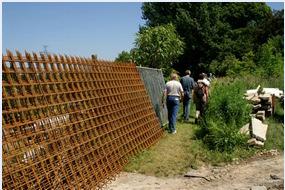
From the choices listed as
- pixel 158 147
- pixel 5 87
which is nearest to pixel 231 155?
pixel 158 147

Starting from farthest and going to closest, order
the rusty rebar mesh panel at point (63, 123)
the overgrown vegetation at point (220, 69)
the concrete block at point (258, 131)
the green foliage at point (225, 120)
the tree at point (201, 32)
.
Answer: the tree at point (201, 32)
the concrete block at point (258, 131)
the green foliage at point (225, 120)
the overgrown vegetation at point (220, 69)
the rusty rebar mesh panel at point (63, 123)

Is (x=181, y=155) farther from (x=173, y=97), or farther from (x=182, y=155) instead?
(x=173, y=97)

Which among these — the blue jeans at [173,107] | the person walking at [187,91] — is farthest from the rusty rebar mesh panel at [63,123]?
the person walking at [187,91]

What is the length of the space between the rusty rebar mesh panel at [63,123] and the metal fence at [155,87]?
83.9 inches

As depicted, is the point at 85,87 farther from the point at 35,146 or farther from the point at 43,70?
the point at 35,146

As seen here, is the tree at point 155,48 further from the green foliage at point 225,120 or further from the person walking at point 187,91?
the green foliage at point 225,120

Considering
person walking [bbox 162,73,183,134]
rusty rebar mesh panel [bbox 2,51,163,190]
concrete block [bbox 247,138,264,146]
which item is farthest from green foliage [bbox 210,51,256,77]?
rusty rebar mesh panel [bbox 2,51,163,190]

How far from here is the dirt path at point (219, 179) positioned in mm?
6621

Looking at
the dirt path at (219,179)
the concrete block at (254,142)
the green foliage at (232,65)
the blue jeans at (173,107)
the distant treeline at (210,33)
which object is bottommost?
the dirt path at (219,179)

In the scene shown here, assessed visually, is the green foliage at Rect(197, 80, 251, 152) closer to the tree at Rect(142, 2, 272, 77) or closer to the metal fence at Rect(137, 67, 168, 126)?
the metal fence at Rect(137, 67, 168, 126)

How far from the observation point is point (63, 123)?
6.00m

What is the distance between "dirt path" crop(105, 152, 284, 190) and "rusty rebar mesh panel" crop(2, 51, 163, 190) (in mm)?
444

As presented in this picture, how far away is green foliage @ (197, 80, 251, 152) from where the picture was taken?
927 centimetres

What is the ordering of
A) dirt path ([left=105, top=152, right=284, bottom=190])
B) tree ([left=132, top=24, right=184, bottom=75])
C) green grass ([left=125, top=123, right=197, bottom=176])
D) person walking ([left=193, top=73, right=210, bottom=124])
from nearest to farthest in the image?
dirt path ([left=105, top=152, right=284, bottom=190])
green grass ([left=125, top=123, right=197, bottom=176])
person walking ([left=193, top=73, right=210, bottom=124])
tree ([left=132, top=24, right=184, bottom=75])
